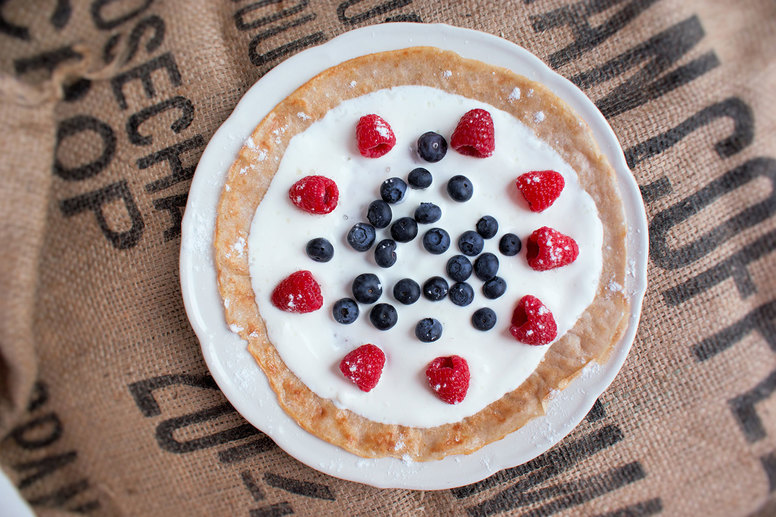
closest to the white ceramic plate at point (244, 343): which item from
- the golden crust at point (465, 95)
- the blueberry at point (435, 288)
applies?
the golden crust at point (465, 95)

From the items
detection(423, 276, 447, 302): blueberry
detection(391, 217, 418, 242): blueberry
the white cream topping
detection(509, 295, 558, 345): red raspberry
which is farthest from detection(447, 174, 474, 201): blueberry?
detection(509, 295, 558, 345): red raspberry

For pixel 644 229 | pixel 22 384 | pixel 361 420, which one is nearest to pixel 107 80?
pixel 22 384

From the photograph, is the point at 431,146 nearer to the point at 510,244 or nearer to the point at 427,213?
the point at 427,213

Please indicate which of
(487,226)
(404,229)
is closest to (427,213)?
(404,229)

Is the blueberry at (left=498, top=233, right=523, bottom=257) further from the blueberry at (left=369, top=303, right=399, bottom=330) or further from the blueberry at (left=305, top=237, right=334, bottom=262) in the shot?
the blueberry at (left=305, top=237, right=334, bottom=262)

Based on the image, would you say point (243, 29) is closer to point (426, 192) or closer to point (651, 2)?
point (426, 192)
